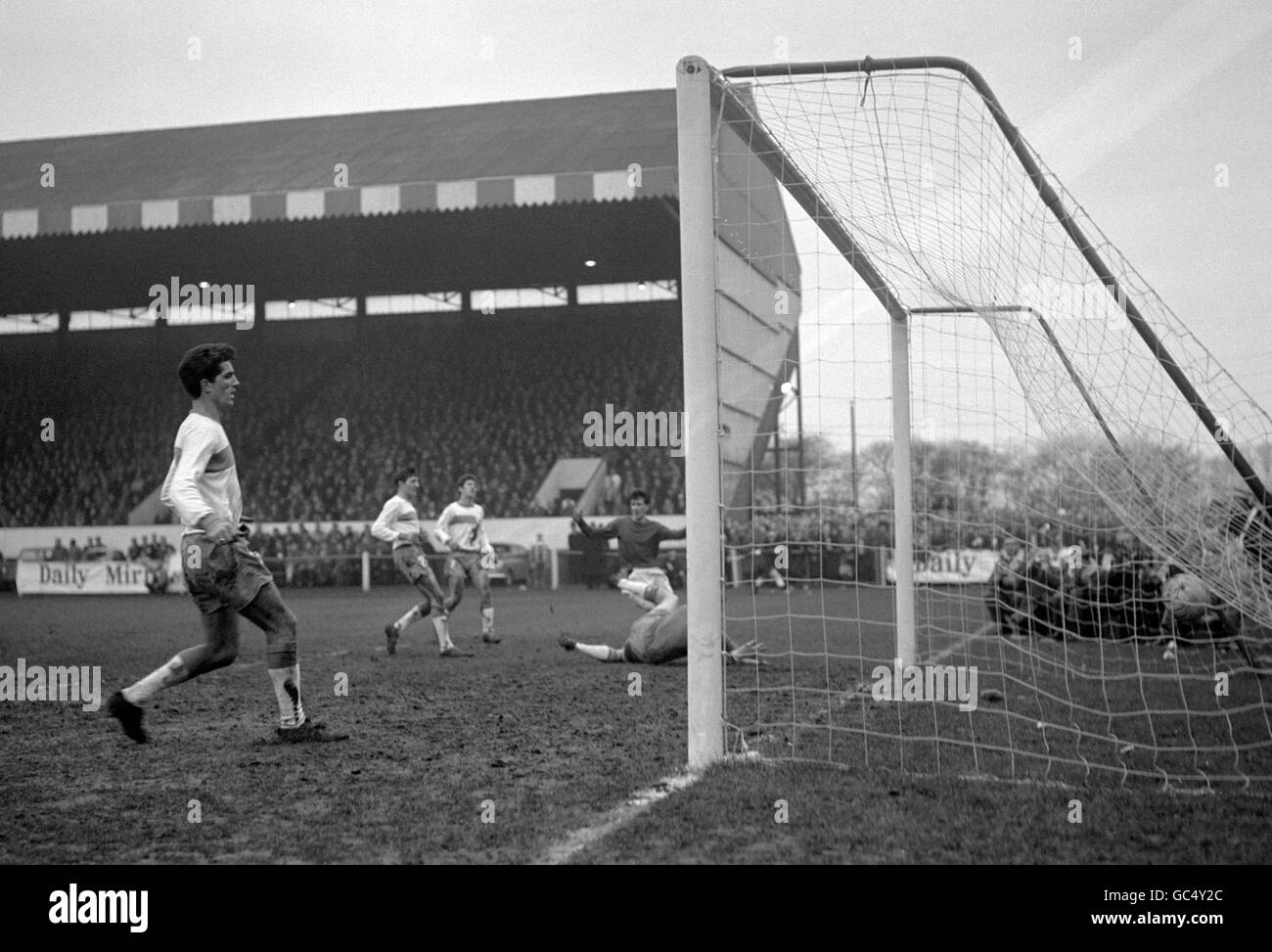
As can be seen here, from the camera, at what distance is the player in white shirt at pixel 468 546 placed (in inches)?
421

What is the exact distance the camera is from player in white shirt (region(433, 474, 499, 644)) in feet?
35.1

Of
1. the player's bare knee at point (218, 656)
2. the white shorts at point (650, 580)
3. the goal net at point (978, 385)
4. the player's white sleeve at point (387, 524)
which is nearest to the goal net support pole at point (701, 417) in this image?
the goal net at point (978, 385)

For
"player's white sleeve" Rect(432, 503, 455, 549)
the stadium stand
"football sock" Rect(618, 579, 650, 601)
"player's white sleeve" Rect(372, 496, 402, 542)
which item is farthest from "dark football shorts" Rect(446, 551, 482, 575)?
the stadium stand

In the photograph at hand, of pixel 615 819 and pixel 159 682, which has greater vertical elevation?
pixel 159 682

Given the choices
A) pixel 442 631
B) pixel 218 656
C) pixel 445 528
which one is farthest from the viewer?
pixel 445 528

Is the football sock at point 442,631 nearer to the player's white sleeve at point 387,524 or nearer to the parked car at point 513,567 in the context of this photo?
the player's white sleeve at point 387,524

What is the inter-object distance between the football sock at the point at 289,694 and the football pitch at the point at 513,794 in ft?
0.49

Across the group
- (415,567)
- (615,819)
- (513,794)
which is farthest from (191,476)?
(415,567)

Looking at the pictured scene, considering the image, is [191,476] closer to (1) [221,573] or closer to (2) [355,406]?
(1) [221,573]

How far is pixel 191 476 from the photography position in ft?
15.9

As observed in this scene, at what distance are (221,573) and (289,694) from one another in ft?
2.28

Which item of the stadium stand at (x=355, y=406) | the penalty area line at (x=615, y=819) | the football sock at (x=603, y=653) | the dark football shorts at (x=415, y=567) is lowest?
the football sock at (x=603, y=653)

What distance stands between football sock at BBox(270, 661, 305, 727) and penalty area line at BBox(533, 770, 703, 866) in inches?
76.7
